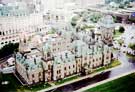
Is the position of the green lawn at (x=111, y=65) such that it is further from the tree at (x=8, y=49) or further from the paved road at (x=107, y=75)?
the tree at (x=8, y=49)

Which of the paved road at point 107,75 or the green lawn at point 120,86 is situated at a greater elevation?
the paved road at point 107,75

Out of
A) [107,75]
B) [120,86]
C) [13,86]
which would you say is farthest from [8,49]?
[120,86]

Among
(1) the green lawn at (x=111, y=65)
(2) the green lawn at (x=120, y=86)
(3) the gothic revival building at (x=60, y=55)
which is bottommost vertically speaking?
(2) the green lawn at (x=120, y=86)

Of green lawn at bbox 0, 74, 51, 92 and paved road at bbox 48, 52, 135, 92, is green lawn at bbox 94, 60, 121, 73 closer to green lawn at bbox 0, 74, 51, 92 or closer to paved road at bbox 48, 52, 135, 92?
paved road at bbox 48, 52, 135, 92

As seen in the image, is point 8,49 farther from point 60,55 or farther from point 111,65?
point 111,65

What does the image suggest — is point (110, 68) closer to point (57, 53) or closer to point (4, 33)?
point (57, 53)

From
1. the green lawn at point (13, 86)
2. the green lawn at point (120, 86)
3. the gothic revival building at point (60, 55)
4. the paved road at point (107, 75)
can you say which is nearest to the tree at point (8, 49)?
the gothic revival building at point (60, 55)
